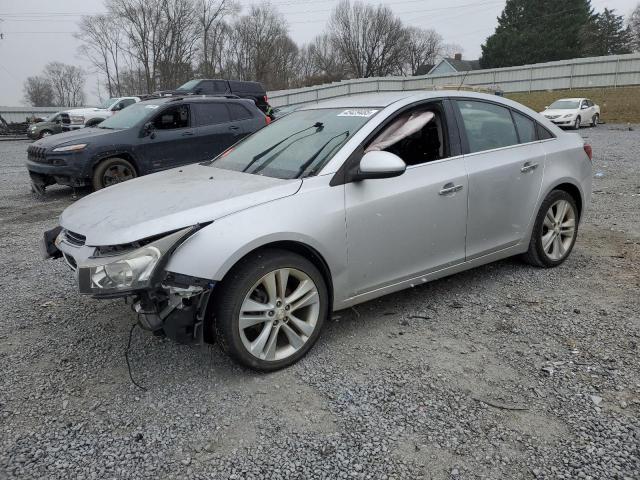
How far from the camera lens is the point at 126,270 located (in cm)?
261

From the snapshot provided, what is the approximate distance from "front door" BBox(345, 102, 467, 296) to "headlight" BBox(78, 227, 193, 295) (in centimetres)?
118

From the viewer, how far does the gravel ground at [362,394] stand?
2.28m

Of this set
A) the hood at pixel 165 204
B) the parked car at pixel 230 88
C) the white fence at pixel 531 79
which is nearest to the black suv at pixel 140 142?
the hood at pixel 165 204

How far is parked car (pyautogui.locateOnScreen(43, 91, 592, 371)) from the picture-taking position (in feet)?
8.79

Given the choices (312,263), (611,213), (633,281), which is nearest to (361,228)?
(312,263)

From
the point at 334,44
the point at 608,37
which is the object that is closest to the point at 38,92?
the point at 334,44

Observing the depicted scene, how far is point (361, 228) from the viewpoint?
3225 millimetres

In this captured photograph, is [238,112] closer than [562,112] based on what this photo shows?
Yes

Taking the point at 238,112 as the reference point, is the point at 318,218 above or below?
below

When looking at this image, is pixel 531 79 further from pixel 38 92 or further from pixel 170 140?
pixel 38 92

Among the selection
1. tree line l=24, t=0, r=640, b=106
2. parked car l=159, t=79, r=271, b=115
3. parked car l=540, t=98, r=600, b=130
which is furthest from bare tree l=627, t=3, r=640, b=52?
parked car l=159, t=79, r=271, b=115

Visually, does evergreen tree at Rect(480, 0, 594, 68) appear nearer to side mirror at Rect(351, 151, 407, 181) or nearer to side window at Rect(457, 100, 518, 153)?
side window at Rect(457, 100, 518, 153)

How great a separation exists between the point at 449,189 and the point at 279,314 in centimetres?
159

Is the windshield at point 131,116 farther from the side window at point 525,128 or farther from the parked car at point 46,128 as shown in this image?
the parked car at point 46,128
